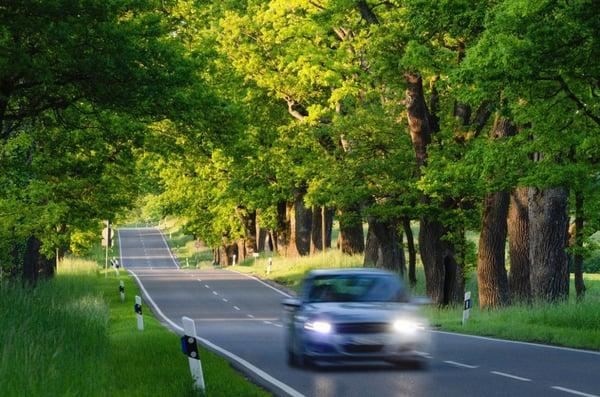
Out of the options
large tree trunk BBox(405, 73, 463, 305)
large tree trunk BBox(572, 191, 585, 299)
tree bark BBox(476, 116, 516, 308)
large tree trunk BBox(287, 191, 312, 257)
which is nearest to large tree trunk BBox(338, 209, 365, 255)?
large tree trunk BBox(287, 191, 312, 257)

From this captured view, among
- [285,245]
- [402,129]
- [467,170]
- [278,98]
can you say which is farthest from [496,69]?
[285,245]

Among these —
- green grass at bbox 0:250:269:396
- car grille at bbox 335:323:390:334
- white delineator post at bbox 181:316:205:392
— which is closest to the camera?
green grass at bbox 0:250:269:396

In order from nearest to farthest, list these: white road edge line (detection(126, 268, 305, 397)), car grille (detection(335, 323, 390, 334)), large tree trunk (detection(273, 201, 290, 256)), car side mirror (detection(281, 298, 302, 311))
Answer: white road edge line (detection(126, 268, 305, 397))
car grille (detection(335, 323, 390, 334))
car side mirror (detection(281, 298, 302, 311))
large tree trunk (detection(273, 201, 290, 256))

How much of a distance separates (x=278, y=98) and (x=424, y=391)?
38.2 meters

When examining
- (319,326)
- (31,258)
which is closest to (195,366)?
(319,326)

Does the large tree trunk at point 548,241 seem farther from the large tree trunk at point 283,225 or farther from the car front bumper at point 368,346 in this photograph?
the large tree trunk at point 283,225

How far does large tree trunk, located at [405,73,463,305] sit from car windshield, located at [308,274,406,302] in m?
15.9

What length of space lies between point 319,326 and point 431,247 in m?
18.9

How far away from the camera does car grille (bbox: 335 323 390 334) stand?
1633 cm

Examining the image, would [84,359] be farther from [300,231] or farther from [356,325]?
[300,231]

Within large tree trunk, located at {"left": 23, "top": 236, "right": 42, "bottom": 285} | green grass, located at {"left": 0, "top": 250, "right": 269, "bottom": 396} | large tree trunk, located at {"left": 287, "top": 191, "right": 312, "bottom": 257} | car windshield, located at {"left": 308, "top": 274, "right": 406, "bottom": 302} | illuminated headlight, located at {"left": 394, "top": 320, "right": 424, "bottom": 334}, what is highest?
large tree trunk, located at {"left": 287, "top": 191, "right": 312, "bottom": 257}

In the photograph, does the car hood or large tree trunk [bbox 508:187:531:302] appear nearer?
the car hood

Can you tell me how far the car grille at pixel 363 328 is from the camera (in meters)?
16.3

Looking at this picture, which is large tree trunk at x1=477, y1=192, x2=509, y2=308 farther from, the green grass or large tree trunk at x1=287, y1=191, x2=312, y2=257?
large tree trunk at x1=287, y1=191, x2=312, y2=257
